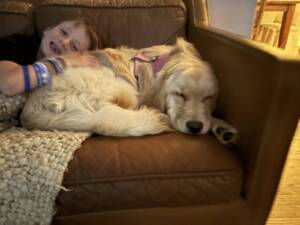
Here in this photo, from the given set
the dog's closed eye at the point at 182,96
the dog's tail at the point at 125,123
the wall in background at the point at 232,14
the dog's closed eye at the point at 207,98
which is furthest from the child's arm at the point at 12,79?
the wall in background at the point at 232,14

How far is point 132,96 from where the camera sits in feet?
4.23

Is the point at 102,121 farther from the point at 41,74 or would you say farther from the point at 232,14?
the point at 232,14

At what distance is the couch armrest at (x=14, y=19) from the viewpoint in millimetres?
1603

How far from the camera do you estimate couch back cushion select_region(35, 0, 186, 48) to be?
1.64 meters

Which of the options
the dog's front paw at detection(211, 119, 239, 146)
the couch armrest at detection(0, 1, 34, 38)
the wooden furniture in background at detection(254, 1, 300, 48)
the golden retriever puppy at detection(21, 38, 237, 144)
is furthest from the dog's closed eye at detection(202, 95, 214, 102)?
the wooden furniture in background at detection(254, 1, 300, 48)

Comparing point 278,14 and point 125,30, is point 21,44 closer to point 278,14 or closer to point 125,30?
point 125,30

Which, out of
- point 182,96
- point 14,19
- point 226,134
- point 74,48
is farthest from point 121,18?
point 226,134

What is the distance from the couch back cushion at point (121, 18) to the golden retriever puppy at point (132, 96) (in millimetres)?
222

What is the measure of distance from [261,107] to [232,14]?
1.49 meters

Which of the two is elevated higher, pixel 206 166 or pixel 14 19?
pixel 14 19

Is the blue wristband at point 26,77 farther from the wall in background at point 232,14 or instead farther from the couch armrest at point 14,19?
the wall in background at point 232,14

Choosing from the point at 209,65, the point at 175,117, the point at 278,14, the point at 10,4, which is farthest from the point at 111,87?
the point at 278,14

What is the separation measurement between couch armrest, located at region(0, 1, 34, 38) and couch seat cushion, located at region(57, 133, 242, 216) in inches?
35.2

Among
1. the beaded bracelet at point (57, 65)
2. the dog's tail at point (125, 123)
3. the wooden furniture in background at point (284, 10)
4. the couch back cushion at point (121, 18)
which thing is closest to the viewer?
the dog's tail at point (125, 123)
